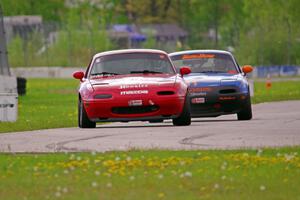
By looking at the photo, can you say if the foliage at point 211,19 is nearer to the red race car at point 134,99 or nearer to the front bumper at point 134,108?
the red race car at point 134,99

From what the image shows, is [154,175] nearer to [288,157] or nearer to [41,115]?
[288,157]

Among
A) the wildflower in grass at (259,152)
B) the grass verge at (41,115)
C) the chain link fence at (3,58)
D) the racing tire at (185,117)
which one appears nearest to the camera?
the wildflower in grass at (259,152)

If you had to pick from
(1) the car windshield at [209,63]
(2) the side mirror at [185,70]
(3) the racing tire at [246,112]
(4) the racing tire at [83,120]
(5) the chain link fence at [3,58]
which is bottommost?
(5) the chain link fence at [3,58]

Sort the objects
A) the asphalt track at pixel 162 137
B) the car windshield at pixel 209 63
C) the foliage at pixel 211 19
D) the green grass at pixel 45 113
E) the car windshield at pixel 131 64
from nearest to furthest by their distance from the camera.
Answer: the asphalt track at pixel 162 137, the car windshield at pixel 131 64, the green grass at pixel 45 113, the car windshield at pixel 209 63, the foliage at pixel 211 19

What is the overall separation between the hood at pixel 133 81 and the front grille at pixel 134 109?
35 centimetres

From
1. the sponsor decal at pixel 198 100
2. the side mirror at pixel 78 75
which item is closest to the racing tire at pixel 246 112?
the sponsor decal at pixel 198 100

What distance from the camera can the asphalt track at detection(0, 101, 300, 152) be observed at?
55.5 ft

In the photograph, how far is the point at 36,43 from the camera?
88250 mm

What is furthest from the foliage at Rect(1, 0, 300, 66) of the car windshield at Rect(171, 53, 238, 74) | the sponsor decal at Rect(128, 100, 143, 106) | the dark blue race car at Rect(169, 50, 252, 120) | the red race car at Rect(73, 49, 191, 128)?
the sponsor decal at Rect(128, 100, 143, 106)

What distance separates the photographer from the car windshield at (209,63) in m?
26.4

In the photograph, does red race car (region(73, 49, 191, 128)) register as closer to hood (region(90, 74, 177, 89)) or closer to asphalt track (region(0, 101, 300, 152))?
hood (region(90, 74, 177, 89))

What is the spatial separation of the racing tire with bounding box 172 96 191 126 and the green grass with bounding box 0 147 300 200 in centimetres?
638

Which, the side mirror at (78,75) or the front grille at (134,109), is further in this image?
the side mirror at (78,75)

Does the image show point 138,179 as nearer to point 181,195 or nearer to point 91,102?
point 181,195
